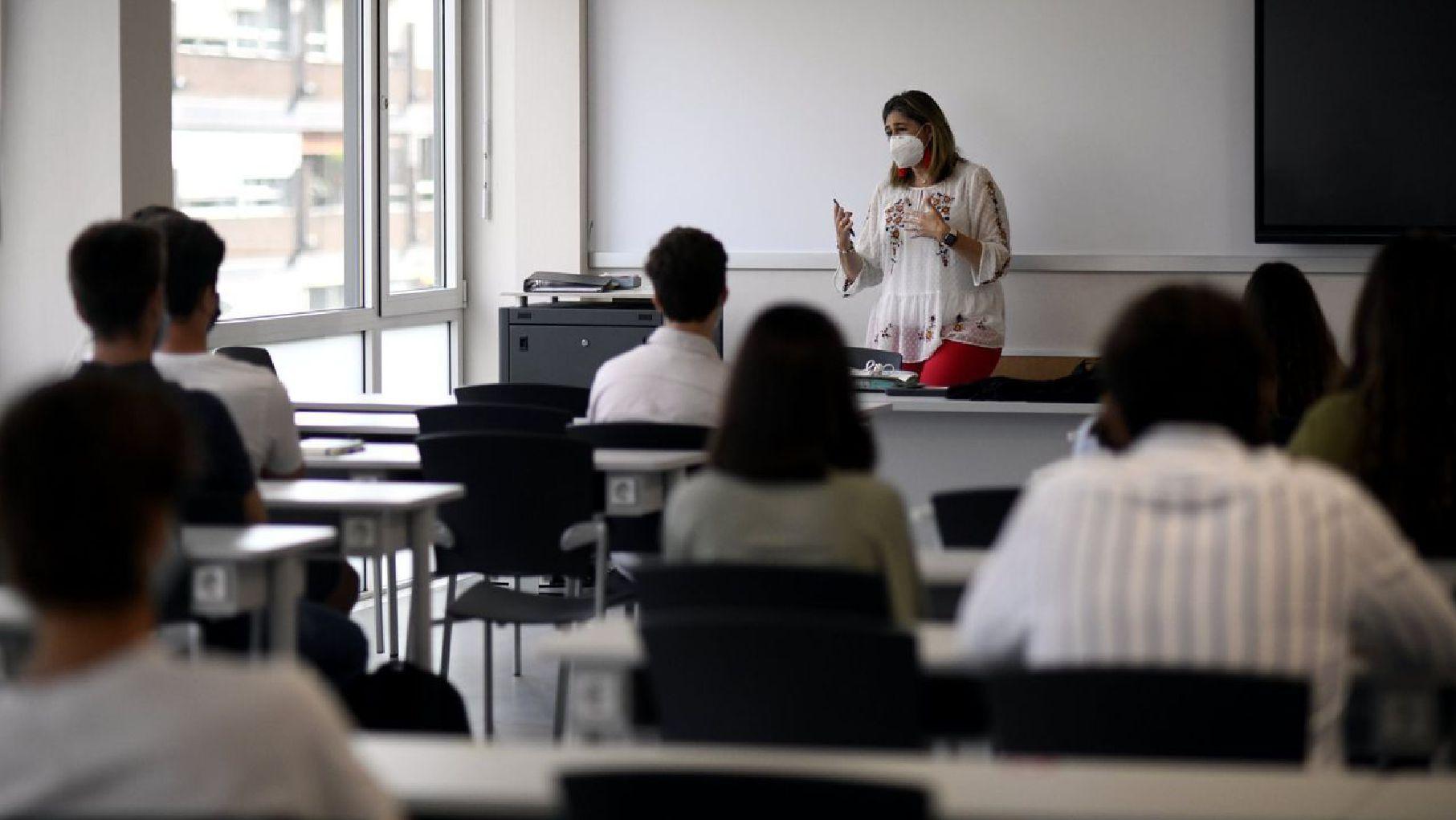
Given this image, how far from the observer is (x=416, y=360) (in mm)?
7938

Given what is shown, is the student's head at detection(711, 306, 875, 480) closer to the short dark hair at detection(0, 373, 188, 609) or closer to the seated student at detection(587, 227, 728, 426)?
the short dark hair at detection(0, 373, 188, 609)

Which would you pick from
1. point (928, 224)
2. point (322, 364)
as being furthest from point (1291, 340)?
point (322, 364)

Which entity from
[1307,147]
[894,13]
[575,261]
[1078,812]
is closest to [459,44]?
[575,261]

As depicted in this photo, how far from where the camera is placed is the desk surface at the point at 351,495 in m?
3.46

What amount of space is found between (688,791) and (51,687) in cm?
50

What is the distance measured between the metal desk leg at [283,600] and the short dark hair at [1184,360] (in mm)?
1527

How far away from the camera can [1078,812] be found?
5.42 ft

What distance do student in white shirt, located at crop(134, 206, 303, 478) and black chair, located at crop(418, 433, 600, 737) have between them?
14.3 inches

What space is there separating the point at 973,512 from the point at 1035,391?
7.70 ft

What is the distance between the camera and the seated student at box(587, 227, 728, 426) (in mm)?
4406

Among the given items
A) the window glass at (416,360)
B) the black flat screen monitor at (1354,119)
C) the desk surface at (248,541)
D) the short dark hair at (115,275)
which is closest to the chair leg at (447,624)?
the desk surface at (248,541)

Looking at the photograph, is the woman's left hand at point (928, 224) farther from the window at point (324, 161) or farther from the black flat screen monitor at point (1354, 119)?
the window at point (324, 161)

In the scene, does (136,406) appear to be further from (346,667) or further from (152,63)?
(152,63)

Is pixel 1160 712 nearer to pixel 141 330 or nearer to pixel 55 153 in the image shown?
pixel 141 330
